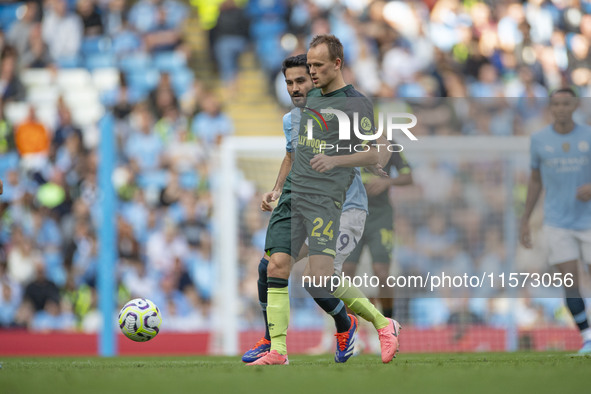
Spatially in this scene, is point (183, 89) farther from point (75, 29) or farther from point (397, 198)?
point (397, 198)

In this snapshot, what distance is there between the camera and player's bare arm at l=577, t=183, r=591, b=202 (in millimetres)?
7734

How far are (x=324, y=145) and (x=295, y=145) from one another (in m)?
0.55

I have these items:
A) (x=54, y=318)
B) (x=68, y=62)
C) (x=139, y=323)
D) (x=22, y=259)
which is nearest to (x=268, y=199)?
(x=139, y=323)

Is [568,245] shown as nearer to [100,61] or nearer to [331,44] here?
[331,44]

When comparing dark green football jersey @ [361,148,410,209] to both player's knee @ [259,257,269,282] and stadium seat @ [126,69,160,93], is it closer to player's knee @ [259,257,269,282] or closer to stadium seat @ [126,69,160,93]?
player's knee @ [259,257,269,282]

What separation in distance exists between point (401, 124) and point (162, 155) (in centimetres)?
595

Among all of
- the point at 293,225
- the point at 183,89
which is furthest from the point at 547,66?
the point at 293,225

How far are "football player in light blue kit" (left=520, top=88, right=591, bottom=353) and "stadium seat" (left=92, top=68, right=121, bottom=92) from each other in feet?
29.6

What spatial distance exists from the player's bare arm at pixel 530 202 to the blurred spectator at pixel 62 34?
9705 millimetres

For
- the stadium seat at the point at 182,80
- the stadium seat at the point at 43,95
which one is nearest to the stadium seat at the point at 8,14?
the stadium seat at the point at 43,95

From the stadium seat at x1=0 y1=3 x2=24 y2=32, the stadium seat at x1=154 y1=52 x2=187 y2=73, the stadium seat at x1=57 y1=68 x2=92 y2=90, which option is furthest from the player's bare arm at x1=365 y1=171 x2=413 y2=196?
the stadium seat at x1=0 y1=3 x2=24 y2=32

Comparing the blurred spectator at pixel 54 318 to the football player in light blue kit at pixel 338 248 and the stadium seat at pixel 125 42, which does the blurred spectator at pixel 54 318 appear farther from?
the football player in light blue kit at pixel 338 248

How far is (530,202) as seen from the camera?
8156 mm

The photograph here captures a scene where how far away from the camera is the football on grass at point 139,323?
270 inches
